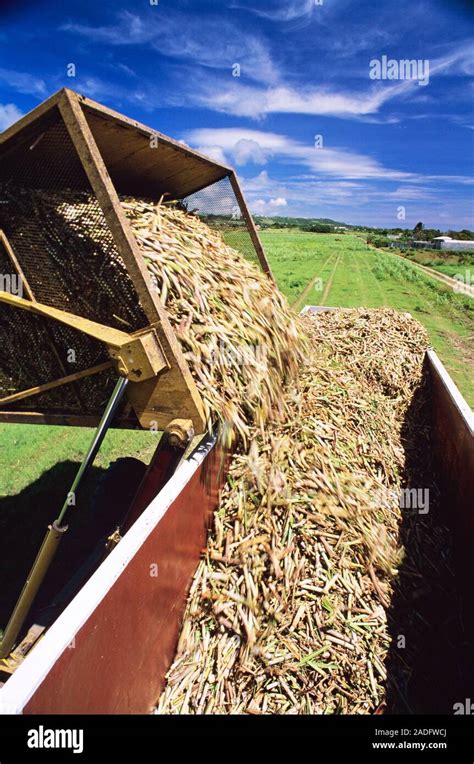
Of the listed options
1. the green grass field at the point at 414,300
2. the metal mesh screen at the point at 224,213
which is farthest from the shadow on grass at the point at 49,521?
the green grass field at the point at 414,300

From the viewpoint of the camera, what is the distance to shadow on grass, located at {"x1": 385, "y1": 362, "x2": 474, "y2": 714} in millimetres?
2389

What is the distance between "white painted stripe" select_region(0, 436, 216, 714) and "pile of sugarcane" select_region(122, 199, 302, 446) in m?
0.60

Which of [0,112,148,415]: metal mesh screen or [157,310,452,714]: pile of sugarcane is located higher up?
[0,112,148,415]: metal mesh screen

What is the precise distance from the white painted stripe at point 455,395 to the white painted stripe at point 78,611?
187 centimetres

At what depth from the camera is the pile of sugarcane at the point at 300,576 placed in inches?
91.2

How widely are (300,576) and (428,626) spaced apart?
833 millimetres

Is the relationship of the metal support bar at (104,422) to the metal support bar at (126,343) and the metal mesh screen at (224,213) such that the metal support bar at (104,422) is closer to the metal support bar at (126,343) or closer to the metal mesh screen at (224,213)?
the metal support bar at (126,343)

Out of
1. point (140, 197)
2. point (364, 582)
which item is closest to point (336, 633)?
point (364, 582)

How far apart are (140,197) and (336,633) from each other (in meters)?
3.30

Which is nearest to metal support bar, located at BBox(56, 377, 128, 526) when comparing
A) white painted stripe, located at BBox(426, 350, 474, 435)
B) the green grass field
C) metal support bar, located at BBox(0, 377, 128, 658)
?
metal support bar, located at BBox(0, 377, 128, 658)

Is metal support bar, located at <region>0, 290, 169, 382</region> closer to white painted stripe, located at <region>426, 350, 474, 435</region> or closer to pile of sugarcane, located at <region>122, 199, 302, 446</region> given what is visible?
pile of sugarcane, located at <region>122, 199, 302, 446</region>

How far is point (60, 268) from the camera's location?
2.61m

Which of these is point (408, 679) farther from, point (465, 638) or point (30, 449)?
point (30, 449)

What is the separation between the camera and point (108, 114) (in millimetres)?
2367
